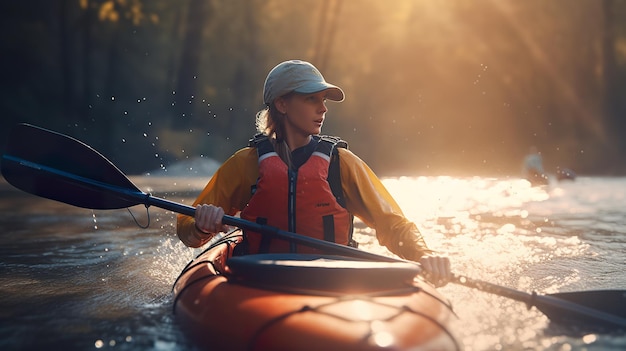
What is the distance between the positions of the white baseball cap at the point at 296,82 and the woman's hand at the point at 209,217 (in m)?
0.73

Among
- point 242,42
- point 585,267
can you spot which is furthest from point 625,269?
point 242,42

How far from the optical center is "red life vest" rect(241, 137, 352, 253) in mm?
3637

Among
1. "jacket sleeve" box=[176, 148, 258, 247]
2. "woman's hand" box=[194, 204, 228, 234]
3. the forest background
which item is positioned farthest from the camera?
the forest background

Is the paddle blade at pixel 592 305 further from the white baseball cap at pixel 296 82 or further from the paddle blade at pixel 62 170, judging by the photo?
the paddle blade at pixel 62 170

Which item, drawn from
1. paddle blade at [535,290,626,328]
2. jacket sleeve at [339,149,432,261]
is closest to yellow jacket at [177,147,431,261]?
jacket sleeve at [339,149,432,261]

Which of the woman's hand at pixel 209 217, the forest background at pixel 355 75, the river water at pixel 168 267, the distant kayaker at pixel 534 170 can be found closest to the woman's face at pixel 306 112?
the woman's hand at pixel 209 217

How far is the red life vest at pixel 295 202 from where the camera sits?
3.64 meters

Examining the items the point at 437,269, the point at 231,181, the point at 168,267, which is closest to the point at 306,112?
the point at 231,181

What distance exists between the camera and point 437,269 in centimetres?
322

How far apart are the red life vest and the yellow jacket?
142 mm

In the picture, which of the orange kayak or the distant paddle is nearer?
the orange kayak

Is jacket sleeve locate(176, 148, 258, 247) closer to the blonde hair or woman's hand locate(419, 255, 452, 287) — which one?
the blonde hair

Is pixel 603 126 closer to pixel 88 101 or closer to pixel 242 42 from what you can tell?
pixel 242 42

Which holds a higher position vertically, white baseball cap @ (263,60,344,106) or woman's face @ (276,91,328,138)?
white baseball cap @ (263,60,344,106)
